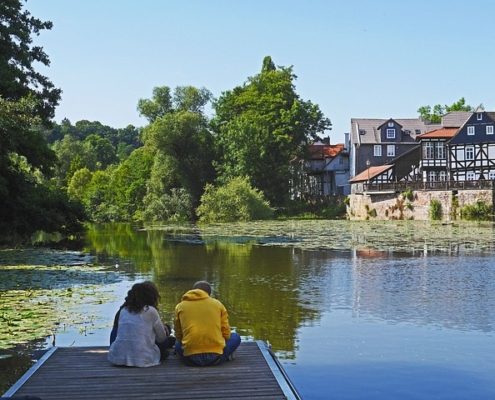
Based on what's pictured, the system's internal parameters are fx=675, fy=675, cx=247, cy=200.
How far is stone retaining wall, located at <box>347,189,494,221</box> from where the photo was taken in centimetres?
5716

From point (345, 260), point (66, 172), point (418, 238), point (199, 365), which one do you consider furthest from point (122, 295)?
point (66, 172)

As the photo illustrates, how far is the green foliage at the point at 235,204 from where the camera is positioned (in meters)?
64.8

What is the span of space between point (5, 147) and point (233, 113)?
5822 cm

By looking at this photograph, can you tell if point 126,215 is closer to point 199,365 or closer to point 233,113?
point 233,113

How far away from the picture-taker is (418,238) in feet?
123

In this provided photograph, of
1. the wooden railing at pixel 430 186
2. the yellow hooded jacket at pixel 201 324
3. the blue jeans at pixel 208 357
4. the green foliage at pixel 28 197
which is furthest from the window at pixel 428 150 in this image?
the yellow hooded jacket at pixel 201 324

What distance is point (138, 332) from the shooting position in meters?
7.62

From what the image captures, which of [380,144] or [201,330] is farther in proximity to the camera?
[380,144]

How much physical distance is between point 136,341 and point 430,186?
5571cm

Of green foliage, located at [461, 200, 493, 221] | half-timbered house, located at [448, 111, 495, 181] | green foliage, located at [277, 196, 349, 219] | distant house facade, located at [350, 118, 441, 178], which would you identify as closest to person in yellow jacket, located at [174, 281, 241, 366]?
green foliage, located at [461, 200, 493, 221]

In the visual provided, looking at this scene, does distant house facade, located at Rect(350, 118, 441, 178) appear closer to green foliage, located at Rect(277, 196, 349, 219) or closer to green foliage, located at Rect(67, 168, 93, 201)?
green foliage, located at Rect(277, 196, 349, 219)

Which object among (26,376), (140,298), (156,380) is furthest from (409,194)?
(26,376)

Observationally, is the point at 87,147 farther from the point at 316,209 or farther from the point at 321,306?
the point at 321,306

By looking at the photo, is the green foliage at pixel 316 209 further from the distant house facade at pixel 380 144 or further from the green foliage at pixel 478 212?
the green foliage at pixel 478 212
